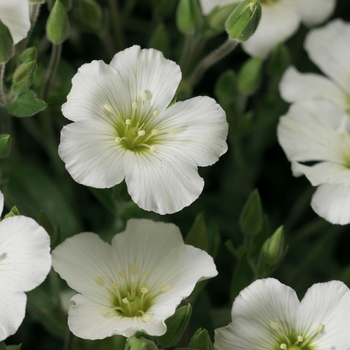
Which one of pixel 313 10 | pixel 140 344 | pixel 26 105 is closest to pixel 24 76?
pixel 26 105

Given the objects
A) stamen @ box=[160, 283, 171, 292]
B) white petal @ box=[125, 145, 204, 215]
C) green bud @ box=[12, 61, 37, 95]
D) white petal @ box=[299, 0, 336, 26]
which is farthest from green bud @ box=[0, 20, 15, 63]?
white petal @ box=[299, 0, 336, 26]

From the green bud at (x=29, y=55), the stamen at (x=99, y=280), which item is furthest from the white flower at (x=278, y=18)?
the stamen at (x=99, y=280)

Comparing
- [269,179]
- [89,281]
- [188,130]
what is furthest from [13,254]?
[269,179]

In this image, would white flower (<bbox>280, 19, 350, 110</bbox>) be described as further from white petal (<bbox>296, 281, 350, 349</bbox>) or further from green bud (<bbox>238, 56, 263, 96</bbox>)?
white petal (<bbox>296, 281, 350, 349</bbox>)

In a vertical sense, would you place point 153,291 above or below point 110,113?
below

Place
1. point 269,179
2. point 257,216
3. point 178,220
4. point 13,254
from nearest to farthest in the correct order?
point 13,254, point 257,216, point 178,220, point 269,179

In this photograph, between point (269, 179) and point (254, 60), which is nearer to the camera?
point (254, 60)

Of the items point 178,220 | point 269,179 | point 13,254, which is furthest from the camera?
point 269,179

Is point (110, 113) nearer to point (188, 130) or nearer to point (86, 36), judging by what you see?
point (188, 130)
